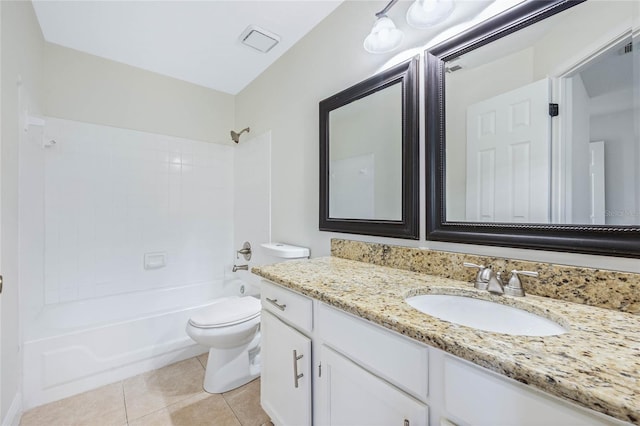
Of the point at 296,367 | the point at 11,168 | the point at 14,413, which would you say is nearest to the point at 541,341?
the point at 296,367

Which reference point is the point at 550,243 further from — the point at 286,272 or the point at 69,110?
the point at 69,110

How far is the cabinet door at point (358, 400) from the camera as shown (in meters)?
0.71

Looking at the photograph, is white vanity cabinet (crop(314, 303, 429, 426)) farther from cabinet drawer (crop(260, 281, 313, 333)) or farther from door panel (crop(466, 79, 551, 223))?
door panel (crop(466, 79, 551, 223))

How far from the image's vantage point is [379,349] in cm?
78

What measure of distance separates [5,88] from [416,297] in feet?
6.60

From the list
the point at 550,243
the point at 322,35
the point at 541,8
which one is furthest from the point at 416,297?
the point at 322,35

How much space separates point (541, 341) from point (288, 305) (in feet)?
2.75

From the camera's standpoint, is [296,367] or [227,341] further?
[227,341]

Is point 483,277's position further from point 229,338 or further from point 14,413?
point 14,413

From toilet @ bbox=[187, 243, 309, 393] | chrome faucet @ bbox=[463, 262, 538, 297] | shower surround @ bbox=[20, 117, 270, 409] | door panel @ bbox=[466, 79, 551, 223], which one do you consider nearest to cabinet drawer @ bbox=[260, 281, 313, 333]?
toilet @ bbox=[187, 243, 309, 393]

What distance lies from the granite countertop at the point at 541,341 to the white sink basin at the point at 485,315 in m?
0.02

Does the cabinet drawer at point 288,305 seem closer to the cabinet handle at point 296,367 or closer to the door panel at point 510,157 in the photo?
the cabinet handle at point 296,367

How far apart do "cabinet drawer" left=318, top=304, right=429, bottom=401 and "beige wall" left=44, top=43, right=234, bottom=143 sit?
93.9 inches

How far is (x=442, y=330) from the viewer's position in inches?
25.4
